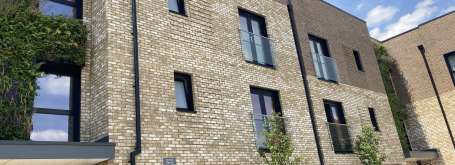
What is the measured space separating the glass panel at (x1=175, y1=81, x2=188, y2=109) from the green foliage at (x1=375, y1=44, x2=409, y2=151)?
11895mm

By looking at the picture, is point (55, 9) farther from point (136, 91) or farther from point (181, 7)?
point (181, 7)

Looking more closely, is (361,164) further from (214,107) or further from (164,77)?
(164,77)

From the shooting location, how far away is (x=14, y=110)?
724cm

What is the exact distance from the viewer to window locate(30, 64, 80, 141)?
306 inches

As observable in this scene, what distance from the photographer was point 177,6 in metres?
10.4

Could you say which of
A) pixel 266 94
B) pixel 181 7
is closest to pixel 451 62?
pixel 266 94

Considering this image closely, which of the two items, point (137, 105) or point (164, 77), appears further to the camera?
point (164, 77)

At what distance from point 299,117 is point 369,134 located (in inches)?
104

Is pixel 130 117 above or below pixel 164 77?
below

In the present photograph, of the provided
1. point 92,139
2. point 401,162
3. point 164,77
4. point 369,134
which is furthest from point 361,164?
point 92,139

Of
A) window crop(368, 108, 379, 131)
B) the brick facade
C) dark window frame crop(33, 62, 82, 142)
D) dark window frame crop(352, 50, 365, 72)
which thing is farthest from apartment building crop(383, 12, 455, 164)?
dark window frame crop(33, 62, 82, 142)

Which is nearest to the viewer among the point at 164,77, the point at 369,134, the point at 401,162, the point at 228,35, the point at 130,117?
the point at 130,117

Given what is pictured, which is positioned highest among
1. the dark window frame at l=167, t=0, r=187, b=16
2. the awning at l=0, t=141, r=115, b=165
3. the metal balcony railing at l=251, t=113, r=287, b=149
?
the dark window frame at l=167, t=0, r=187, b=16

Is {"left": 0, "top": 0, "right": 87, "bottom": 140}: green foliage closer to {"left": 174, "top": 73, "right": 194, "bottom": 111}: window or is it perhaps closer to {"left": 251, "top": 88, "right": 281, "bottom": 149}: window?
{"left": 174, "top": 73, "right": 194, "bottom": 111}: window
